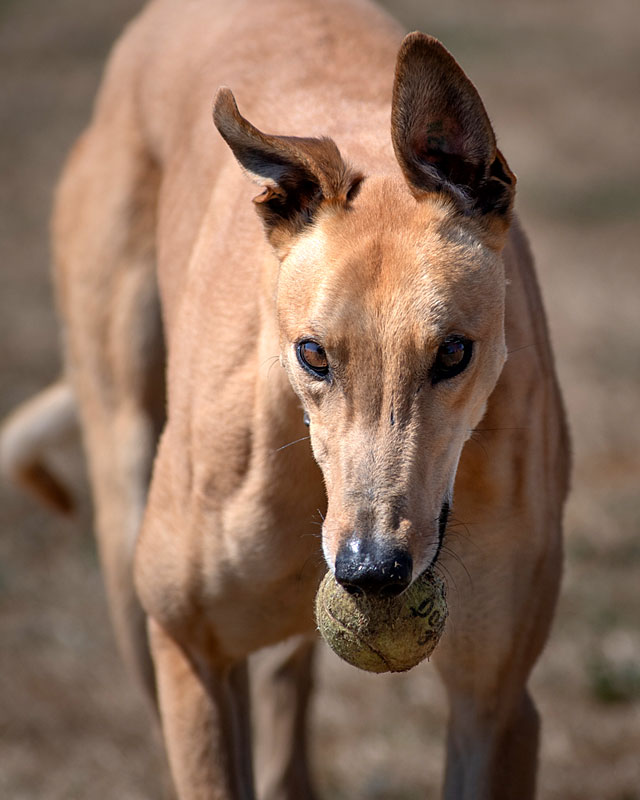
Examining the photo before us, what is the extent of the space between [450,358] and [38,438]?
7.38ft

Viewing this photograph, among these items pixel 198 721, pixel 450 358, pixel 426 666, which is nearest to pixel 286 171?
pixel 450 358

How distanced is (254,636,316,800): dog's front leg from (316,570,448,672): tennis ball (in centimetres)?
142

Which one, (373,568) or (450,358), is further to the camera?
(450,358)

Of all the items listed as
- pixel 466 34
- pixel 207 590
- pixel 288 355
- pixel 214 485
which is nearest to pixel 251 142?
pixel 288 355

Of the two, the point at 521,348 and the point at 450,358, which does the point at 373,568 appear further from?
the point at 521,348

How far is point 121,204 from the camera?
3.62 m

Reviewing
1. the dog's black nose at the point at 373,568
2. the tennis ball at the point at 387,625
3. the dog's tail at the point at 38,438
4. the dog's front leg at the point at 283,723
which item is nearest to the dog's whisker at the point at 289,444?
the tennis ball at the point at 387,625

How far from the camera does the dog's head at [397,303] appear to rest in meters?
2.13

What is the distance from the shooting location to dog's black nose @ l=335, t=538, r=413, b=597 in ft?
6.69

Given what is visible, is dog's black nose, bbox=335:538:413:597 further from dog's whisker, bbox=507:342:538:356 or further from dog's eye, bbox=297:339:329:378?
dog's whisker, bbox=507:342:538:356

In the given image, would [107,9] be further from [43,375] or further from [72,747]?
[72,747]

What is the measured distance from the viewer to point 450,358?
2188 millimetres

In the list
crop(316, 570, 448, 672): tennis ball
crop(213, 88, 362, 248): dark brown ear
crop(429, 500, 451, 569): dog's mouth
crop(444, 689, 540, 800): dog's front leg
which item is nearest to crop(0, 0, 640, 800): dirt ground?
crop(444, 689, 540, 800): dog's front leg

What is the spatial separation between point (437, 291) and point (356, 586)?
1.70ft
